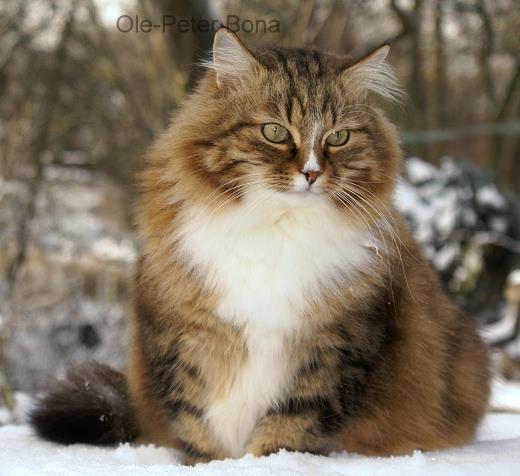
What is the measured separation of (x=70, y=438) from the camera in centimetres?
277

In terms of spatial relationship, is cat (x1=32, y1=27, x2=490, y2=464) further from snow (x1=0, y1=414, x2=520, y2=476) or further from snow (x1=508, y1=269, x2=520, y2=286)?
snow (x1=508, y1=269, x2=520, y2=286)

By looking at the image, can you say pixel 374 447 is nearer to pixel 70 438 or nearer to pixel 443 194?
pixel 70 438

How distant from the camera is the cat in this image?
2.38 metres

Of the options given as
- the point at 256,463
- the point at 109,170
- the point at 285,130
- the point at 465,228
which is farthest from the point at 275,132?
the point at 109,170

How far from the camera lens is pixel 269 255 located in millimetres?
2396

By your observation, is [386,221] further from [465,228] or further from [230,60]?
[465,228]

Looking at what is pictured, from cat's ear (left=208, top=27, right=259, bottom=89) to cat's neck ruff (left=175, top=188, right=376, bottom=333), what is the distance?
45cm

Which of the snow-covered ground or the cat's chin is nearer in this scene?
the snow-covered ground

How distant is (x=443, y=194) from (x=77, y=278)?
11.8ft

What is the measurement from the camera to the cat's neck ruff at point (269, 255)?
237 cm

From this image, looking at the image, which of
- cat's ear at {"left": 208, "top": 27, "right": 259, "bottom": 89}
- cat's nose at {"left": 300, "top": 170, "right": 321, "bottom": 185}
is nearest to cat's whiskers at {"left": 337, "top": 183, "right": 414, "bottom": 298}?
cat's nose at {"left": 300, "top": 170, "right": 321, "bottom": 185}

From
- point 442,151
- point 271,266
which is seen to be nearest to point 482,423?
point 271,266

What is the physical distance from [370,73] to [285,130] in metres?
0.48

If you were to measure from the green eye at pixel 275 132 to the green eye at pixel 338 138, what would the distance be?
A: 14 cm
